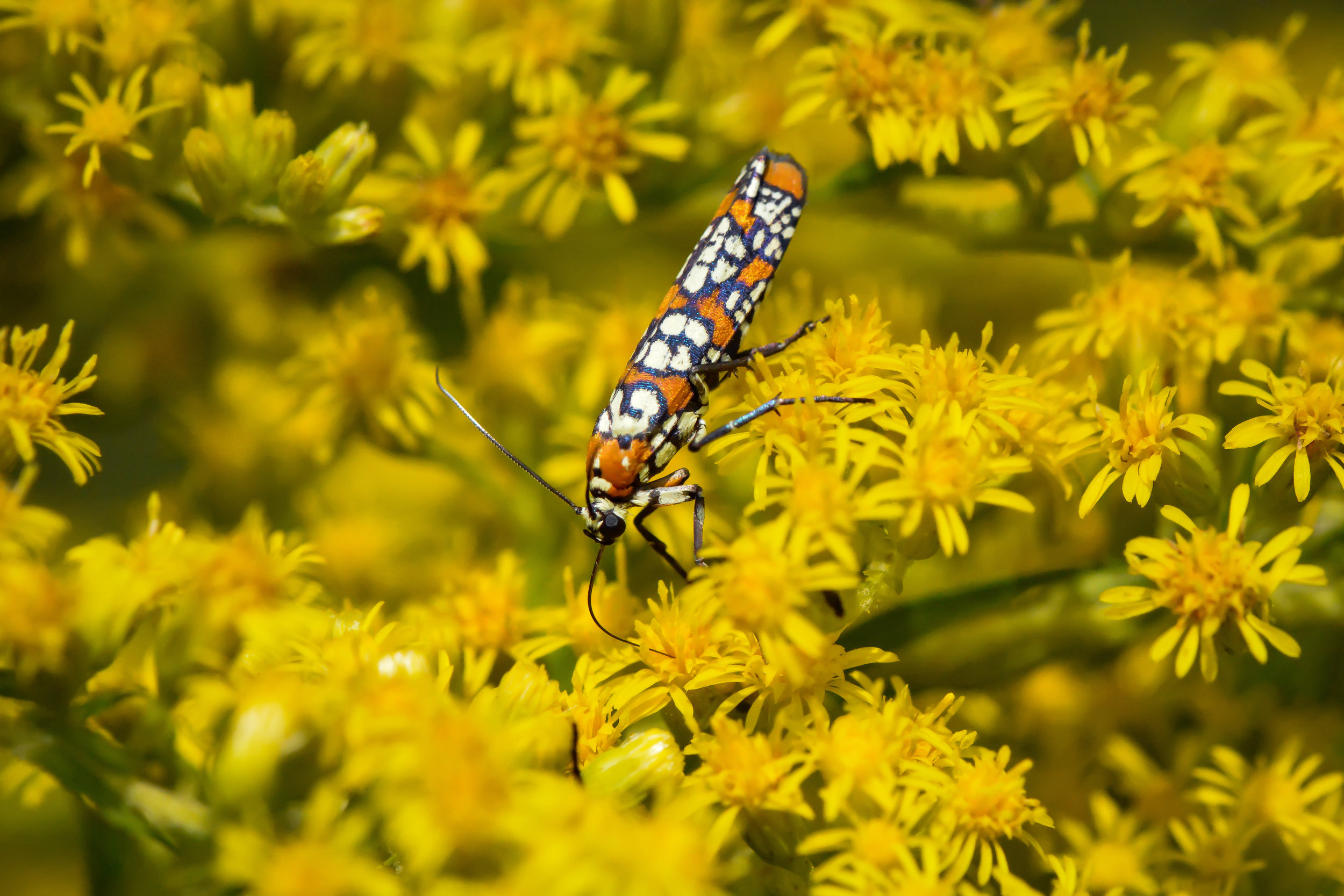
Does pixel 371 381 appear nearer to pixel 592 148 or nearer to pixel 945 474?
pixel 592 148

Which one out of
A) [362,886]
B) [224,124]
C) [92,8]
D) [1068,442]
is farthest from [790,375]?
[92,8]

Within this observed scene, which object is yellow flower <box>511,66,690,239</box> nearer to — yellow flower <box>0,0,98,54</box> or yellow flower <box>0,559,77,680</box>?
yellow flower <box>0,0,98,54</box>

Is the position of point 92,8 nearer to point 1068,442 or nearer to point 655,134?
point 655,134

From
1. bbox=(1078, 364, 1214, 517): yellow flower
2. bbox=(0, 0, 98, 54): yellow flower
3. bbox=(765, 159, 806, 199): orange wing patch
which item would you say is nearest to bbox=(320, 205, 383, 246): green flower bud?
bbox=(0, 0, 98, 54): yellow flower

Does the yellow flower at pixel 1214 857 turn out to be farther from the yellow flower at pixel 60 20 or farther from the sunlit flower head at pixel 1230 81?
the yellow flower at pixel 60 20

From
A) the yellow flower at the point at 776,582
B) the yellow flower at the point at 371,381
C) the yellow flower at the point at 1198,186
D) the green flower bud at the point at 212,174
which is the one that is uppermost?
the green flower bud at the point at 212,174

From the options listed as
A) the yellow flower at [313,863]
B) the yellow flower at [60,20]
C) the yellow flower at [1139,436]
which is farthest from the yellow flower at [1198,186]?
the yellow flower at [60,20]
